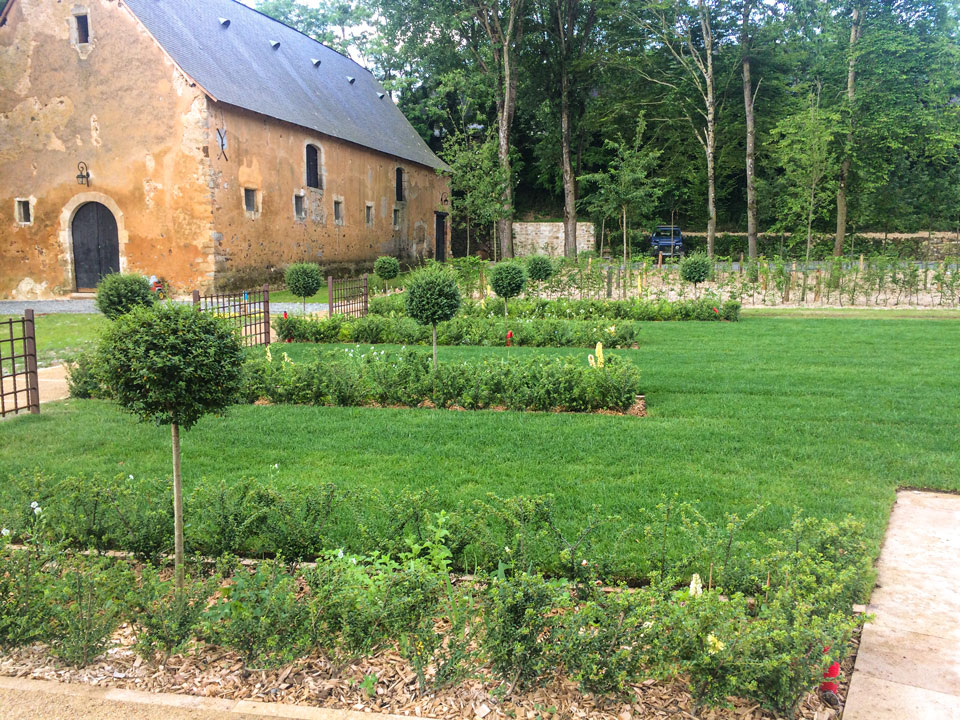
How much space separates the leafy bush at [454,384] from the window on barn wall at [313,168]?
58.9ft

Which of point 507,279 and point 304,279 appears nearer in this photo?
point 507,279


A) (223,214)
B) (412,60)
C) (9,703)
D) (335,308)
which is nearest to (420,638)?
(9,703)

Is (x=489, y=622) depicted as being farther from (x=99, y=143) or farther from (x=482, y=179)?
(x=482, y=179)

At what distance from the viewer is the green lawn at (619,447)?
5609 millimetres

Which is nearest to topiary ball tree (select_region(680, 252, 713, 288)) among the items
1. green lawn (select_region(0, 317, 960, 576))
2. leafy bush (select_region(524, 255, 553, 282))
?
leafy bush (select_region(524, 255, 553, 282))

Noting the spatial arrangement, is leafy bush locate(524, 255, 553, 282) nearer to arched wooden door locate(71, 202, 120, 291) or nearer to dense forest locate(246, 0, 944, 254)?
dense forest locate(246, 0, 944, 254)

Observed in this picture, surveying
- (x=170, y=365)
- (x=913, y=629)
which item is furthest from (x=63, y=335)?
(x=913, y=629)

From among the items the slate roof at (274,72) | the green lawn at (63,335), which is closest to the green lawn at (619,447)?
the green lawn at (63,335)

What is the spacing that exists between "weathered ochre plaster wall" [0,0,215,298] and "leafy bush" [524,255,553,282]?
866 cm

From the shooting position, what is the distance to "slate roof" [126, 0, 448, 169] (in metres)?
21.6

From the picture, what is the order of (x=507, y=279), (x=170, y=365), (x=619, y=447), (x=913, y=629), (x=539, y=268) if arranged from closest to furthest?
(x=913, y=629) < (x=170, y=365) < (x=619, y=447) < (x=507, y=279) < (x=539, y=268)

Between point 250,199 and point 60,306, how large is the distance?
235 inches

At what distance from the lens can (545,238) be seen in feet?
134

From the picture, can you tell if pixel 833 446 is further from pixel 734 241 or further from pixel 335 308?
pixel 734 241
